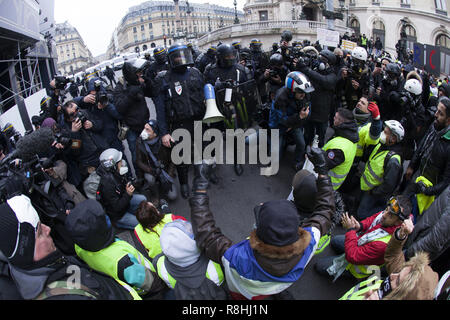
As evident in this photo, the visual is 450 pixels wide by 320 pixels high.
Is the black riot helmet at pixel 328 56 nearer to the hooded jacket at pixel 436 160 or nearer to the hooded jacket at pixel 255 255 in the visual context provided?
the hooded jacket at pixel 436 160

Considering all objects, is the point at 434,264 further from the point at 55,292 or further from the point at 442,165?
the point at 55,292

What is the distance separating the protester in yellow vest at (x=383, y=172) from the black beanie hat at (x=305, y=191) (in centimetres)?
144

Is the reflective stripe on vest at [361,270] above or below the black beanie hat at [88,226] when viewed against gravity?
below

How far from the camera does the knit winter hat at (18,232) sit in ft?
5.16

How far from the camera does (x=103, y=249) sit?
209 cm

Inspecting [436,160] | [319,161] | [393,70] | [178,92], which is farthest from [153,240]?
[393,70]

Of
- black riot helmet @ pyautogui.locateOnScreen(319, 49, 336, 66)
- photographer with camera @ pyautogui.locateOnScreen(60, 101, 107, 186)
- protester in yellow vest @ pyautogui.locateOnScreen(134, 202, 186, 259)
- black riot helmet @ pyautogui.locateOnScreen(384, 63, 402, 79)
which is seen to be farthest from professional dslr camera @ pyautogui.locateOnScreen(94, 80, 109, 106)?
black riot helmet @ pyautogui.locateOnScreen(384, 63, 402, 79)

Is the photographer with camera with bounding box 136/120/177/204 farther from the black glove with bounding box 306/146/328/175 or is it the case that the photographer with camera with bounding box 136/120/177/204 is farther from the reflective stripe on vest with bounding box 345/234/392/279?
the reflective stripe on vest with bounding box 345/234/392/279

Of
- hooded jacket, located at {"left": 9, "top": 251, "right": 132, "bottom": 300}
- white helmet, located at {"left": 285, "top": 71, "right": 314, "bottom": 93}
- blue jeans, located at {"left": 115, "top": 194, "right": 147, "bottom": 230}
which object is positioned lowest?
blue jeans, located at {"left": 115, "top": 194, "right": 147, "bottom": 230}

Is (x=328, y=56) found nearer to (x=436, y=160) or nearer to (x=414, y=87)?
(x=414, y=87)

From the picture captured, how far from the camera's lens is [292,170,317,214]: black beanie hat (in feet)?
8.03

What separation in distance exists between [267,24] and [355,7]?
16689 millimetres

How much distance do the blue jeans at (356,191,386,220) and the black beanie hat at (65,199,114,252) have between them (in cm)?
330

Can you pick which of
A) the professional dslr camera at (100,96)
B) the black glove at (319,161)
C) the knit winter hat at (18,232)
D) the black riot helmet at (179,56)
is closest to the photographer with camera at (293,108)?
the black riot helmet at (179,56)
